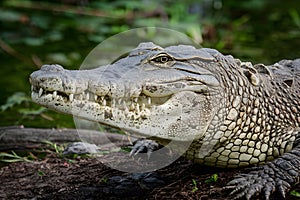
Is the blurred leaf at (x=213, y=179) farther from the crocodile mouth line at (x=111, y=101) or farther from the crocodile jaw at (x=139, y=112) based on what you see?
the crocodile mouth line at (x=111, y=101)

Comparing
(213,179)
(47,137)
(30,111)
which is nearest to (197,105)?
(213,179)

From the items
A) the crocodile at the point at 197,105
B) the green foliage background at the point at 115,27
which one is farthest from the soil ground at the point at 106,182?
the green foliage background at the point at 115,27

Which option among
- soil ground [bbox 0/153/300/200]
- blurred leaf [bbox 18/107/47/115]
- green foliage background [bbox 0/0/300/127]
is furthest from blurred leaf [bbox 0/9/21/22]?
soil ground [bbox 0/153/300/200]

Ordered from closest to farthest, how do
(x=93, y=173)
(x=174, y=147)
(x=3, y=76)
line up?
1. (x=174, y=147)
2. (x=93, y=173)
3. (x=3, y=76)

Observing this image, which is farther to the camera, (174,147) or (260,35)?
(260,35)

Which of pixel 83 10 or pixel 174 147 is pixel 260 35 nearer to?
pixel 83 10

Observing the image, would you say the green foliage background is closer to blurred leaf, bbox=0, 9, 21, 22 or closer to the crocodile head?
blurred leaf, bbox=0, 9, 21, 22

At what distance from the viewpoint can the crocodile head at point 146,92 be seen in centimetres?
331

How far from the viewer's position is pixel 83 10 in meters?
13.5

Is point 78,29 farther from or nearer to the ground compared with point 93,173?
farther from the ground

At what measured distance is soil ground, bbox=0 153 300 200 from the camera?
383 cm

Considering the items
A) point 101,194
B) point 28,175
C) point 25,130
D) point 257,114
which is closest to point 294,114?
point 257,114

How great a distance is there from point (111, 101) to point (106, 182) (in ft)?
3.34

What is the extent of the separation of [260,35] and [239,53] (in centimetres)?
226
